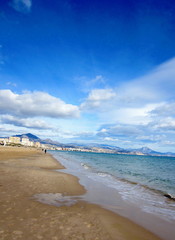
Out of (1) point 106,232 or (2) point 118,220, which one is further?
(2) point 118,220

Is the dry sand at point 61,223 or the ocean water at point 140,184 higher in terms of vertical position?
the dry sand at point 61,223

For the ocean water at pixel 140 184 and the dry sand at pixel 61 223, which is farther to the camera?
the ocean water at pixel 140 184

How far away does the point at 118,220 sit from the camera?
7910 mm

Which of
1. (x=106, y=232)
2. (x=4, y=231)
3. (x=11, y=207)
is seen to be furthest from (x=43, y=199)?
(x=106, y=232)

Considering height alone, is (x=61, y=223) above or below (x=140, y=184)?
above

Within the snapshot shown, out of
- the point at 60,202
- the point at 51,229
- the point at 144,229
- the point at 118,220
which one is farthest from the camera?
the point at 60,202

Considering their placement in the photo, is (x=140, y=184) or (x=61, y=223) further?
(x=140, y=184)

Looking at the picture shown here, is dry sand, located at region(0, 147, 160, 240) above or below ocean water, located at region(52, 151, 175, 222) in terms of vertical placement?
above

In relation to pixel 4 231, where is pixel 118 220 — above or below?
below

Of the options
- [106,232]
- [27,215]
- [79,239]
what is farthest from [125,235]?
[27,215]

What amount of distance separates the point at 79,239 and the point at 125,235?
2030 mm

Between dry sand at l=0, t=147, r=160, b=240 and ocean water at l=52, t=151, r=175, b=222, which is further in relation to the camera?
ocean water at l=52, t=151, r=175, b=222

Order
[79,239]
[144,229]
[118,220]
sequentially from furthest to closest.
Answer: [118,220] → [144,229] → [79,239]

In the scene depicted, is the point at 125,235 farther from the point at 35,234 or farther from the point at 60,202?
the point at 60,202
